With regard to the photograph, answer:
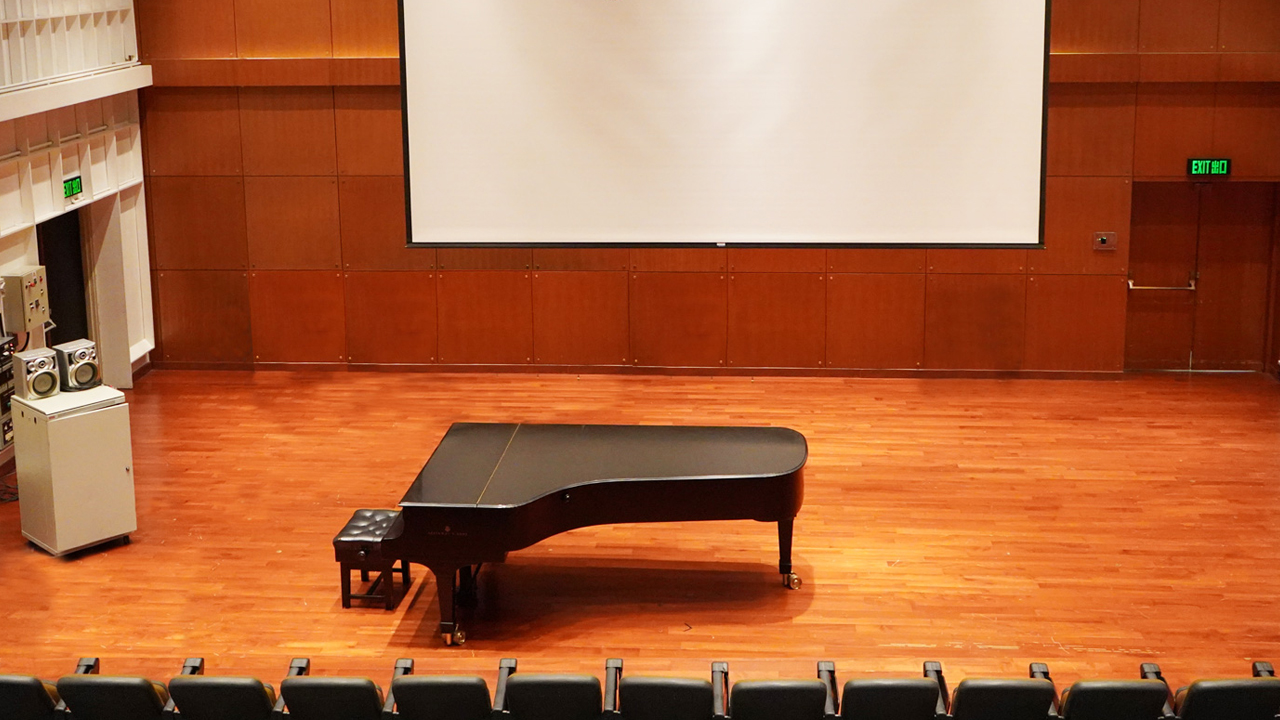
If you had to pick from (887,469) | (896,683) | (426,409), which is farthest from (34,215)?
(896,683)

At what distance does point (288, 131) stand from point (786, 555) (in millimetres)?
5643

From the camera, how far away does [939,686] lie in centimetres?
438

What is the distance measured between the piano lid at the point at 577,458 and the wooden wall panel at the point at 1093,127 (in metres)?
4.39

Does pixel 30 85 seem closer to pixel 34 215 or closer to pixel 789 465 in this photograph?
pixel 34 215

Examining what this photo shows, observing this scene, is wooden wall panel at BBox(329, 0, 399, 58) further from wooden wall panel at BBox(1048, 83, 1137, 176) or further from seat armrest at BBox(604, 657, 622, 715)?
seat armrest at BBox(604, 657, 622, 715)

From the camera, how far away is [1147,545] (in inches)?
270

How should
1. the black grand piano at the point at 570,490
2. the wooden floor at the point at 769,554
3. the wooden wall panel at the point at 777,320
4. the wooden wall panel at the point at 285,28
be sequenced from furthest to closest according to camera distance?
the wooden wall panel at the point at 777,320 → the wooden wall panel at the point at 285,28 → the wooden floor at the point at 769,554 → the black grand piano at the point at 570,490

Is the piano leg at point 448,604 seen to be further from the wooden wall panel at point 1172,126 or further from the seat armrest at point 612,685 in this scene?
the wooden wall panel at point 1172,126

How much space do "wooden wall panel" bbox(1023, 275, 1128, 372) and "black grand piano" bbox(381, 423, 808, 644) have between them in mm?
4177

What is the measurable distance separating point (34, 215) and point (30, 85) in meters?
0.78

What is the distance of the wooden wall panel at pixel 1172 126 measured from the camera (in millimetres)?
9570

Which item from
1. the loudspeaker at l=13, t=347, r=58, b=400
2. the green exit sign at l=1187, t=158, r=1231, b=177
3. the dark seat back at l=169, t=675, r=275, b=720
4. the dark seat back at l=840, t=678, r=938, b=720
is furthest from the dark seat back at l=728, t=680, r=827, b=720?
the green exit sign at l=1187, t=158, r=1231, b=177

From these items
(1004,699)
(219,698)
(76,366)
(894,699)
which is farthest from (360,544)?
(1004,699)

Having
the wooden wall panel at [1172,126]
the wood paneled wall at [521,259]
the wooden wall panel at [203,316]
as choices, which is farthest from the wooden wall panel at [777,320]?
the wooden wall panel at [203,316]
